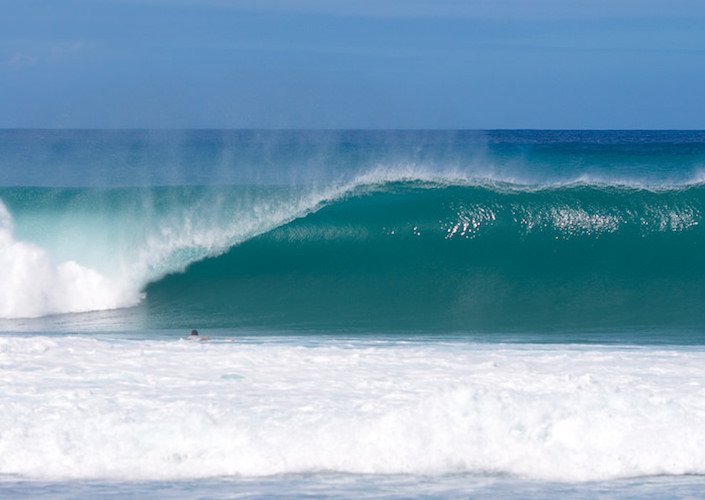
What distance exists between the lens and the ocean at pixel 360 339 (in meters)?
4.78

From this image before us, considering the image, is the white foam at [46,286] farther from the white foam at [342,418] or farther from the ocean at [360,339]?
the white foam at [342,418]

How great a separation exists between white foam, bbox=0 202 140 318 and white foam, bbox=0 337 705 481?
4048mm

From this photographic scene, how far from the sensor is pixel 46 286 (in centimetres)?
1057

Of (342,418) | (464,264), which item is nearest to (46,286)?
(464,264)

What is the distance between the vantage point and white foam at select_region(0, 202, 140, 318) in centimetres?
1030

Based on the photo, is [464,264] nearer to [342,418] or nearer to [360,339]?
[360,339]

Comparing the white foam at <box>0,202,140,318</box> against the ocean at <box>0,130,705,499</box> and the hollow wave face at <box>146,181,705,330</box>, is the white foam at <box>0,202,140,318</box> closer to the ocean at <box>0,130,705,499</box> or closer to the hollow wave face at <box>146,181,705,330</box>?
the ocean at <box>0,130,705,499</box>

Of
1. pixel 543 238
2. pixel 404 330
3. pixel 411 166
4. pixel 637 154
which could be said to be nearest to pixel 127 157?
pixel 637 154

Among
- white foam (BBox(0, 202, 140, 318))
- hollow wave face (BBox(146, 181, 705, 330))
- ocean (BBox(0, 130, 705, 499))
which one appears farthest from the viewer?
white foam (BBox(0, 202, 140, 318))

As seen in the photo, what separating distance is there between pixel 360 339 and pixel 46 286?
4431mm

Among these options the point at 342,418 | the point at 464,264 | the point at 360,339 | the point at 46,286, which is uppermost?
the point at 464,264

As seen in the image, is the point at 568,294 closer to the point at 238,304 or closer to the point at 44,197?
the point at 238,304

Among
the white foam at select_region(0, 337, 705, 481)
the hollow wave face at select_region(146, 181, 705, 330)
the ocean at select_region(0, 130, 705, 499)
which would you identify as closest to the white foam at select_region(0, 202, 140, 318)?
the ocean at select_region(0, 130, 705, 499)

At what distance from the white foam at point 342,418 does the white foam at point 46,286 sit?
13.3 ft
